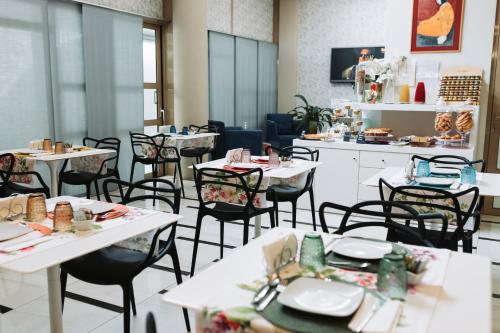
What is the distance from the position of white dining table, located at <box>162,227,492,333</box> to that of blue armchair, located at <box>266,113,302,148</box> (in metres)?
7.55

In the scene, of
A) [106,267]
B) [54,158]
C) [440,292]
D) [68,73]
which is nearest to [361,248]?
[440,292]

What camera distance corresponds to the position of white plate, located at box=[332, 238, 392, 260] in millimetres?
1604

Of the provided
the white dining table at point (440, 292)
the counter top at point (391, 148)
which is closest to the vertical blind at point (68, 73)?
the counter top at point (391, 148)

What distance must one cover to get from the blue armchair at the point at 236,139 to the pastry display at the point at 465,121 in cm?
322

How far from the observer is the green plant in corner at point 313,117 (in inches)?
359

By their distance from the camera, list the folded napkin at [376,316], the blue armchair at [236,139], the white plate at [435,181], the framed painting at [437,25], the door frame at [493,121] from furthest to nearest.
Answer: the blue armchair at [236,139] → the door frame at [493,121] → the framed painting at [437,25] → the white plate at [435,181] → the folded napkin at [376,316]

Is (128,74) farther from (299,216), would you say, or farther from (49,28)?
(299,216)

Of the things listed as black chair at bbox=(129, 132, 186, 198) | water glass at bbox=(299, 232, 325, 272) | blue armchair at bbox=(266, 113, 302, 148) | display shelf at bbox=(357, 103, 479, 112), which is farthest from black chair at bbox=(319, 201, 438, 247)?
blue armchair at bbox=(266, 113, 302, 148)

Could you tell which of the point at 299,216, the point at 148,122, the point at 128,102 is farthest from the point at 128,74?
the point at 299,216

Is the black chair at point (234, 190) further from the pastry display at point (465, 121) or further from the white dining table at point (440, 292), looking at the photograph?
the pastry display at point (465, 121)

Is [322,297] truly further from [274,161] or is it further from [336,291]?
[274,161]

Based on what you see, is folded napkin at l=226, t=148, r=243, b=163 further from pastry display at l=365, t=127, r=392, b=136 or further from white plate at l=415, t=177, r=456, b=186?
pastry display at l=365, t=127, r=392, b=136

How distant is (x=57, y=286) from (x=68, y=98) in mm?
3994

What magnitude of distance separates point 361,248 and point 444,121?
3.31m
